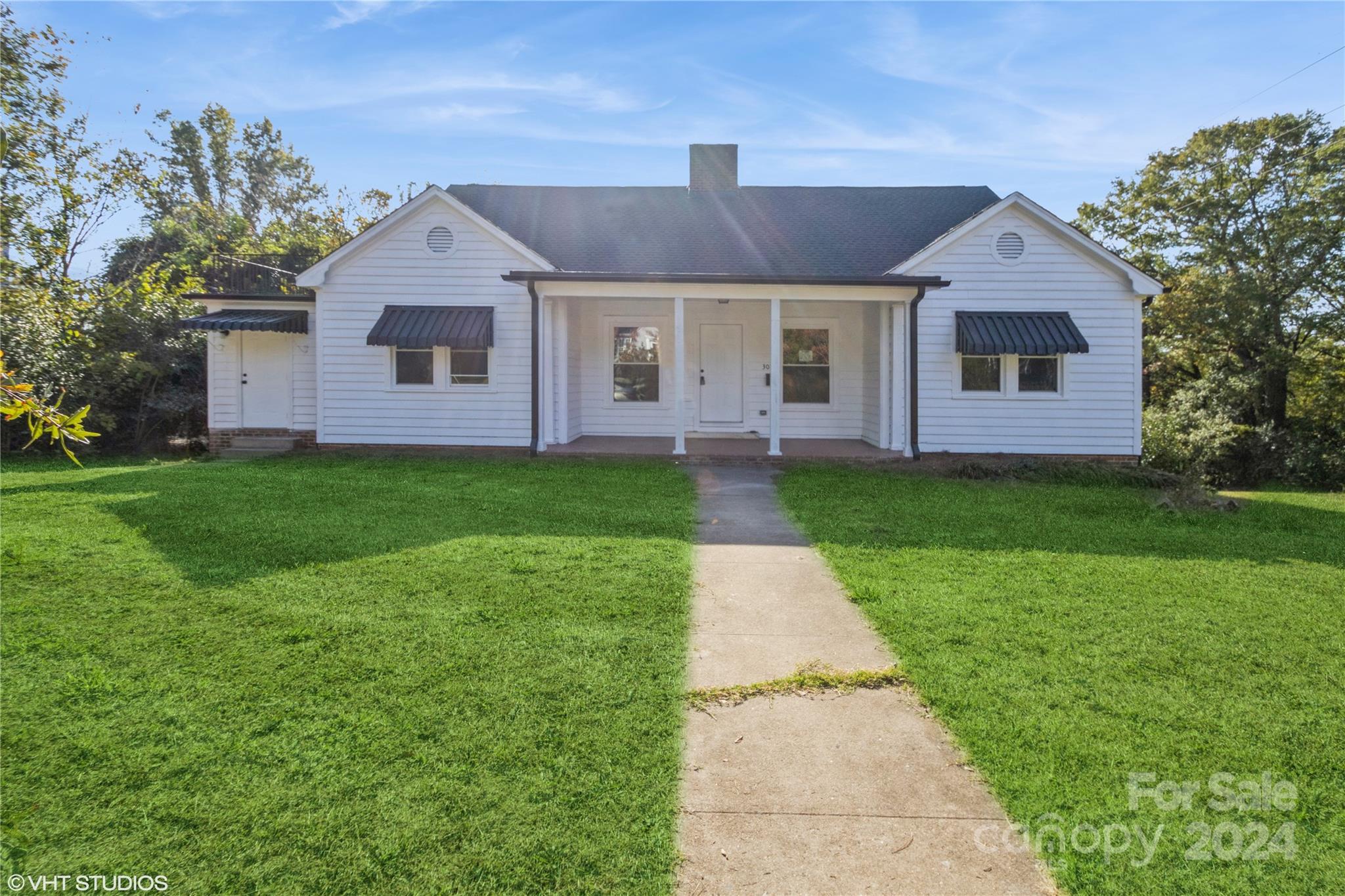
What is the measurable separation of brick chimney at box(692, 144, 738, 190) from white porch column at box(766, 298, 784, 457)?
6.43 meters

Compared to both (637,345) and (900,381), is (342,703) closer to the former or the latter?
(900,381)

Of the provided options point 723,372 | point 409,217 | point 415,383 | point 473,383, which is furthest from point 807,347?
point 409,217

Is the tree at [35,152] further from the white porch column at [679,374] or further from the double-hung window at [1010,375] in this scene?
the double-hung window at [1010,375]

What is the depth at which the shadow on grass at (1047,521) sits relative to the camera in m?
7.18

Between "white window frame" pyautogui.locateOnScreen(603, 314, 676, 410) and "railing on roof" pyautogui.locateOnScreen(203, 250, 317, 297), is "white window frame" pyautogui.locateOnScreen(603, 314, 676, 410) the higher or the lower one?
A: the lower one

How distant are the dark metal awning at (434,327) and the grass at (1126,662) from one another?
7085 millimetres

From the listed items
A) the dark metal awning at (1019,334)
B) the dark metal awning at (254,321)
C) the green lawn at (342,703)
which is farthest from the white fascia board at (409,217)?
the dark metal awning at (1019,334)

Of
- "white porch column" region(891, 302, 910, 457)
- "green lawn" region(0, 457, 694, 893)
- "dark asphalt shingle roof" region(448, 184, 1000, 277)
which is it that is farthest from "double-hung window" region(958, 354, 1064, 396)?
"green lawn" region(0, 457, 694, 893)

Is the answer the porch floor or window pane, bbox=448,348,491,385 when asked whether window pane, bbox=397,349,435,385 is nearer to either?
window pane, bbox=448,348,491,385

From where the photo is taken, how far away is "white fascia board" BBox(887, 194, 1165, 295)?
41.2 ft

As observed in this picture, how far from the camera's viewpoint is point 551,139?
811 inches

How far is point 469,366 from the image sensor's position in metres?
13.4

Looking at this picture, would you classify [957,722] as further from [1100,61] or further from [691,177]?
[691,177]

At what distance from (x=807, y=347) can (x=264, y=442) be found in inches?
424
